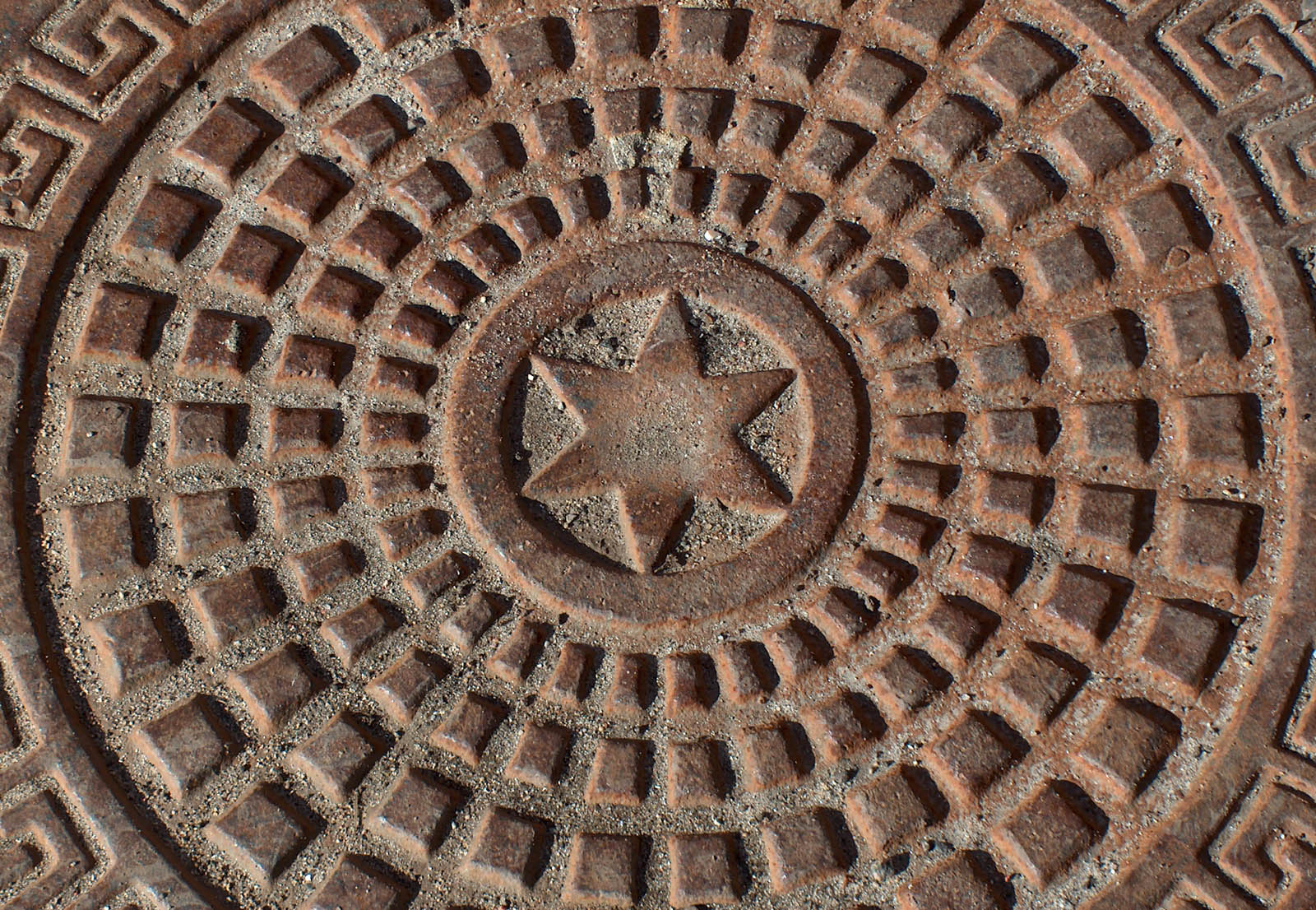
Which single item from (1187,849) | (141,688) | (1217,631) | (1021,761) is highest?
(141,688)

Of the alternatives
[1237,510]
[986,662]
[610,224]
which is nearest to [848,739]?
[986,662]

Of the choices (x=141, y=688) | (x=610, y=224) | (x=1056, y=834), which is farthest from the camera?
(x=610, y=224)

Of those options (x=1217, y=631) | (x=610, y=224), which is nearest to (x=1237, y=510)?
(x=1217, y=631)

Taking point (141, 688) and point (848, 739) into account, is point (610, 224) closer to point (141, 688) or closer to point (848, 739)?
point (848, 739)

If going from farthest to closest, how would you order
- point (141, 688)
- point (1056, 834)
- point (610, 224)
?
point (610, 224) → point (141, 688) → point (1056, 834)

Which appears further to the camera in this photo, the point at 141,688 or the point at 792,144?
the point at 792,144

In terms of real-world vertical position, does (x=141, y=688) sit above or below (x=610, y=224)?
below
